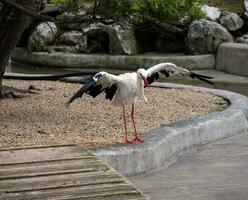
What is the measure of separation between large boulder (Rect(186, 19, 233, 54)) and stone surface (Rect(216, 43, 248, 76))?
0.96 feet

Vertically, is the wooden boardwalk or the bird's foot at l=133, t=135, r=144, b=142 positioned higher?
the wooden boardwalk

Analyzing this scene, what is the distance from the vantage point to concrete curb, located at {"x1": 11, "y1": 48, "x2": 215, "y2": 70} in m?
15.2

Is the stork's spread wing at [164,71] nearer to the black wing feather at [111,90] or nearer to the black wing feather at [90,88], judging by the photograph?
the black wing feather at [111,90]

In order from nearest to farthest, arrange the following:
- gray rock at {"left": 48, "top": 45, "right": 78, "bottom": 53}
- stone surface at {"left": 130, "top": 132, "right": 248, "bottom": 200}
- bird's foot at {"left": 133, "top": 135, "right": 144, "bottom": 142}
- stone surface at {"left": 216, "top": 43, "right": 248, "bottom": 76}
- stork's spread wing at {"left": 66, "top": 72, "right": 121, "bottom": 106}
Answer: stone surface at {"left": 130, "top": 132, "right": 248, "bottom": 200}
stork's spread wing at {"left": 66, "top": 72, "right": 121, "bottom": 106}
bird's foot at {"left": 133, "top": 135, "right": 144, "bottom": 142}
stone surface at {"left": 216, "top": 43, "right": 248, "bottom": 76}
gray rock at {"left": 48, "top": 45, "right": 78, "bottom": 53}

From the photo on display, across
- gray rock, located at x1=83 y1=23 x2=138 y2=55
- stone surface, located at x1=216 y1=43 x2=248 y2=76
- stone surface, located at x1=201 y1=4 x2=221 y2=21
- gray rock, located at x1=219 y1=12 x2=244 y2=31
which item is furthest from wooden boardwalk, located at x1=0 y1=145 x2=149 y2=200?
gray rock, located at x1=219 y1=12 x2=244 y2=31

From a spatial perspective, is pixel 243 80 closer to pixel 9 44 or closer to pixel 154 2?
pixel 9 44

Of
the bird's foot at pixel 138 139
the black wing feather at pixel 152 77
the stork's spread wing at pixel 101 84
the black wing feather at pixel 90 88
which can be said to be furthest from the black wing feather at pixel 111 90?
the bird's foot at pixel 138 139

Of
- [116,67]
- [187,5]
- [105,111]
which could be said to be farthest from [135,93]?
[116,67]

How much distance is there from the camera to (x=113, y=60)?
1611 centimetres

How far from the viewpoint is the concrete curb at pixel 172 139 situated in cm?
583

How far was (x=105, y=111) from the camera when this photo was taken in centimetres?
809

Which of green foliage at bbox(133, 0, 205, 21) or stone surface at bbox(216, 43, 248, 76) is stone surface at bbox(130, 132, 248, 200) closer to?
green foliage at bbox(133, 0, 205, 21)

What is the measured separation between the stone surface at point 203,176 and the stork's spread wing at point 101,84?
0.87m

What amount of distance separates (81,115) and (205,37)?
831cm
